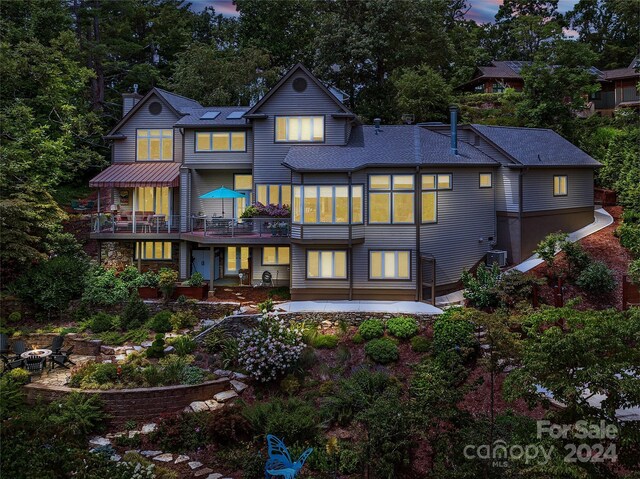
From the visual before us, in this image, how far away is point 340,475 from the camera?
45.9ft

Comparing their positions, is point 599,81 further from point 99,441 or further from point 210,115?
point 99,441

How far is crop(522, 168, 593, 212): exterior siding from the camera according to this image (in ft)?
87.6

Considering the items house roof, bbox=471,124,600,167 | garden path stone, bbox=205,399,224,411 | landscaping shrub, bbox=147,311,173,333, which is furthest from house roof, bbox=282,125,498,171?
garden path stone, bbox=205,399,224,411

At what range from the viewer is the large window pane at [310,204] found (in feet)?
75.2

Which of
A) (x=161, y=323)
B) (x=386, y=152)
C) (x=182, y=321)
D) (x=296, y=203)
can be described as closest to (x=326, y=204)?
(x=296, y=203)

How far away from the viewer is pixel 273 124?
26.3 metres

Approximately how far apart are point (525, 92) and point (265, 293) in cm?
2296

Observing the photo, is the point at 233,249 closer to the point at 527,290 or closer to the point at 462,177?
the point at 462,177

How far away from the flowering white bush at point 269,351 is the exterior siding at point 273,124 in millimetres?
9847

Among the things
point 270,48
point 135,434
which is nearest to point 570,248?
point 135,434

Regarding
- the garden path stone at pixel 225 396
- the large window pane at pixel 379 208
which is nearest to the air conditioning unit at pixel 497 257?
the large window pane at pixel 379 208

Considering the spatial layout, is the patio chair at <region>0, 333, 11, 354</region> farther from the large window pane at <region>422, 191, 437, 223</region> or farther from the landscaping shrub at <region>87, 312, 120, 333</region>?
the large window pane at <region>422, 191, 437, 223</region>

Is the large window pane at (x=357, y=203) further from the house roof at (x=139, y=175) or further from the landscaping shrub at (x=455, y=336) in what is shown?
the house roof at (x=139, y=175)

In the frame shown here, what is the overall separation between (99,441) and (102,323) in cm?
728
